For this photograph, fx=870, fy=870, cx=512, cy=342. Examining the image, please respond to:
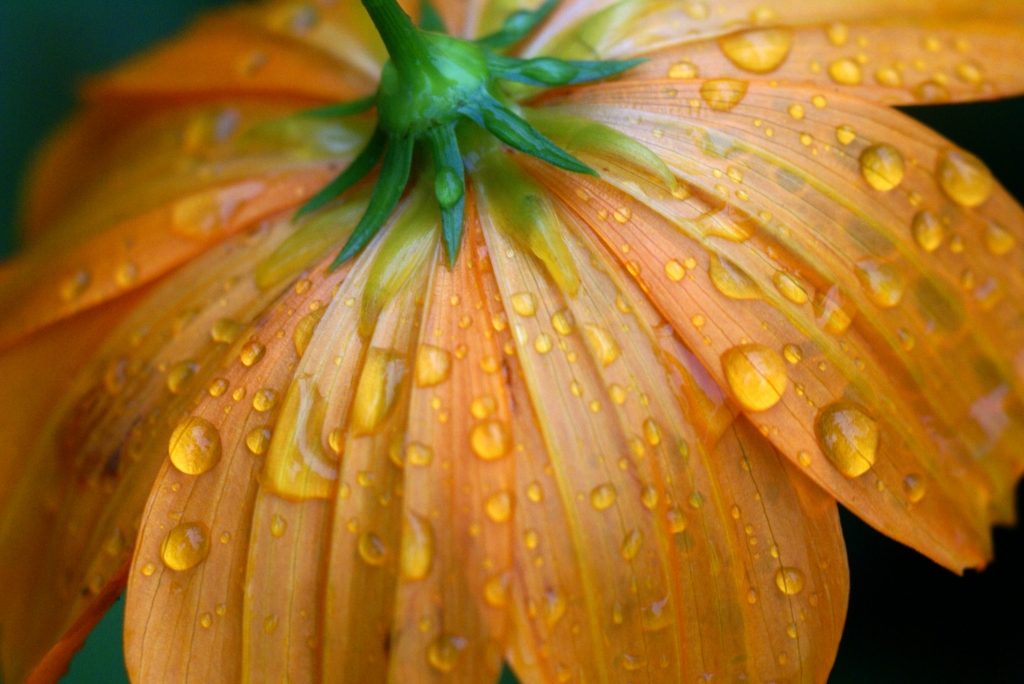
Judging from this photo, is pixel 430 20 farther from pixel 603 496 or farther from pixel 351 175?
pixel 603 496

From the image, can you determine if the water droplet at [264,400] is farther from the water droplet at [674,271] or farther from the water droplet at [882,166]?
the water droplet at [882,166]

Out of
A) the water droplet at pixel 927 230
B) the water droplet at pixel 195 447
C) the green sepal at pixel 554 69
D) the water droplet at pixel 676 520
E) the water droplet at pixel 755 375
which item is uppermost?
the green sepal at pixel 554 69

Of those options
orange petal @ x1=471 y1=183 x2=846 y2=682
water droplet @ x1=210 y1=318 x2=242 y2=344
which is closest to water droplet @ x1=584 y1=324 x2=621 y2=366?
orange petal @ x1=471 y1=183 x2=846 y2=682

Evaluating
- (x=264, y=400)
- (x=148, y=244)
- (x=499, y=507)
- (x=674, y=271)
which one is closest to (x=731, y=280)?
(x=674, y=271)

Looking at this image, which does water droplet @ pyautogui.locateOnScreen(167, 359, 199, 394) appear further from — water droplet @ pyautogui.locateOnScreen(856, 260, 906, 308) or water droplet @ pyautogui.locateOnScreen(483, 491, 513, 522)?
water droplet @ pyautogui.locateOnScreen(856, 260, 906, 308)

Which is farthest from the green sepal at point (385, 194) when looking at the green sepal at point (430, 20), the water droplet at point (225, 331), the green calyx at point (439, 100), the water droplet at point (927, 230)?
the water droplet at point (927, 230)
